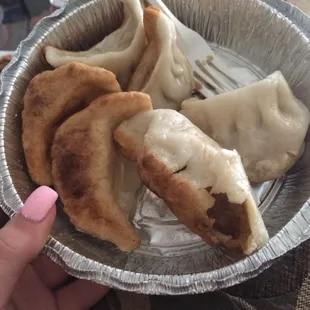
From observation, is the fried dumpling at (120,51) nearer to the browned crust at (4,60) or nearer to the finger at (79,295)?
the browned crust at (4,60)

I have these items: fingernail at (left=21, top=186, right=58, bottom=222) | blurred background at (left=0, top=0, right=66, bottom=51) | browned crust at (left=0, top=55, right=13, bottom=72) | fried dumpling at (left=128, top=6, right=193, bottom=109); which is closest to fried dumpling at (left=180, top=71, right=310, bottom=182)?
fried dumpling at (left=128, top=6, right=193, bottom=109)

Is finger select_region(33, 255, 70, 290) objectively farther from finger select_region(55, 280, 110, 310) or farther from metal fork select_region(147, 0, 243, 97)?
metal fork select_region(147, 0, 243, 97)

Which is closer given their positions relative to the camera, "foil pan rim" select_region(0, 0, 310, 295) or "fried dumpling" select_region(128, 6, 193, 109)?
"foil pan rim" select_region(0, 0, 310, 295)

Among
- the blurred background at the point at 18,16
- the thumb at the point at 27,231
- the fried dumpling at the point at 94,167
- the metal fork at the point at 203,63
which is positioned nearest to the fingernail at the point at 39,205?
the thumb at the point at 27,231

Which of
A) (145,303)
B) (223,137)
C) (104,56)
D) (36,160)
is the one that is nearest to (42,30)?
(104,56)

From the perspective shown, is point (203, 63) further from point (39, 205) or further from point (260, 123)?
point (39, 205)

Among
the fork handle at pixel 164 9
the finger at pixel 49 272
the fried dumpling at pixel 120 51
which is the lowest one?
the finger at pixel 49 272

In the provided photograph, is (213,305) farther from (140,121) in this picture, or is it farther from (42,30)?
(42,30)
